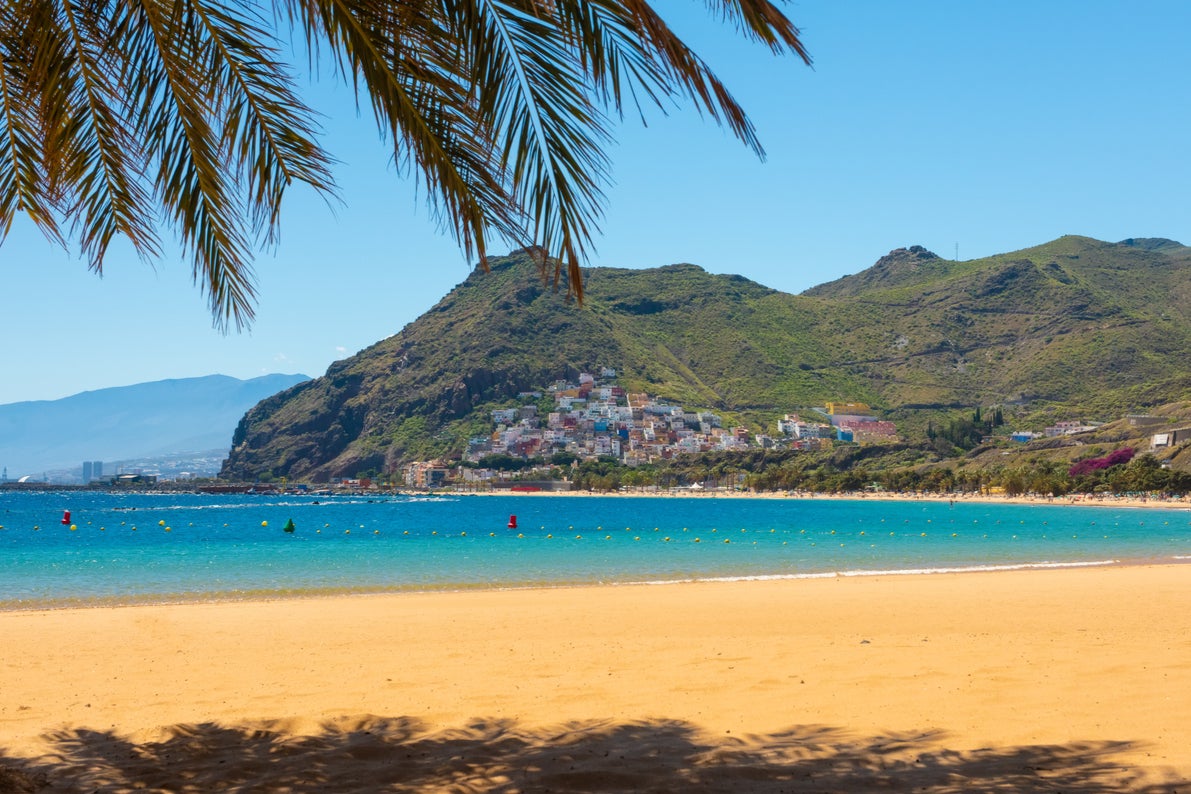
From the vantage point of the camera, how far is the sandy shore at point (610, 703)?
5.07 meters

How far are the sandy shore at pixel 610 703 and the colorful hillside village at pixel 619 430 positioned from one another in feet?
475

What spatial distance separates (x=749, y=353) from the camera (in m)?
Result: 187

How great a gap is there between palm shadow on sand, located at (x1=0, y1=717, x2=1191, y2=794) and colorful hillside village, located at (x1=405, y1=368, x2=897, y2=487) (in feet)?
492

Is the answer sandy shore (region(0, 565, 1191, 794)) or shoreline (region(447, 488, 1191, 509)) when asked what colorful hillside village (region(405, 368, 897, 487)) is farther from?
sandy shore (region(0, 565, 1191, 794))

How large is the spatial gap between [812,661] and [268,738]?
4667 millimetres

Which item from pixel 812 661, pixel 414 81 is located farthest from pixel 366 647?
pixel 414 81

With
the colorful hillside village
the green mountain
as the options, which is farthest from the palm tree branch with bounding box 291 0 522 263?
the green mountain

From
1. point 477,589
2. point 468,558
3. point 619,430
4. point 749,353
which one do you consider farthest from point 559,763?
point 749,353

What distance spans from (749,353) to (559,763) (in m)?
184

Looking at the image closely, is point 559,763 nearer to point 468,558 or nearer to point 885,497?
point 468,558

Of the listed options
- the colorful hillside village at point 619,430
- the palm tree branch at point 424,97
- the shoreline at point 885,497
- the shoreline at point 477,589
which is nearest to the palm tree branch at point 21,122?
the palm tree branch at point 424,97

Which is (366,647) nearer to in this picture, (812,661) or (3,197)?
(812,661)

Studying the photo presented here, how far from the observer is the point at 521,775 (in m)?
5.04

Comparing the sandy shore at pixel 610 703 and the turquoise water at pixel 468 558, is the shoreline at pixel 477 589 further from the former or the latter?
the sandy shore at pixel 610 703
